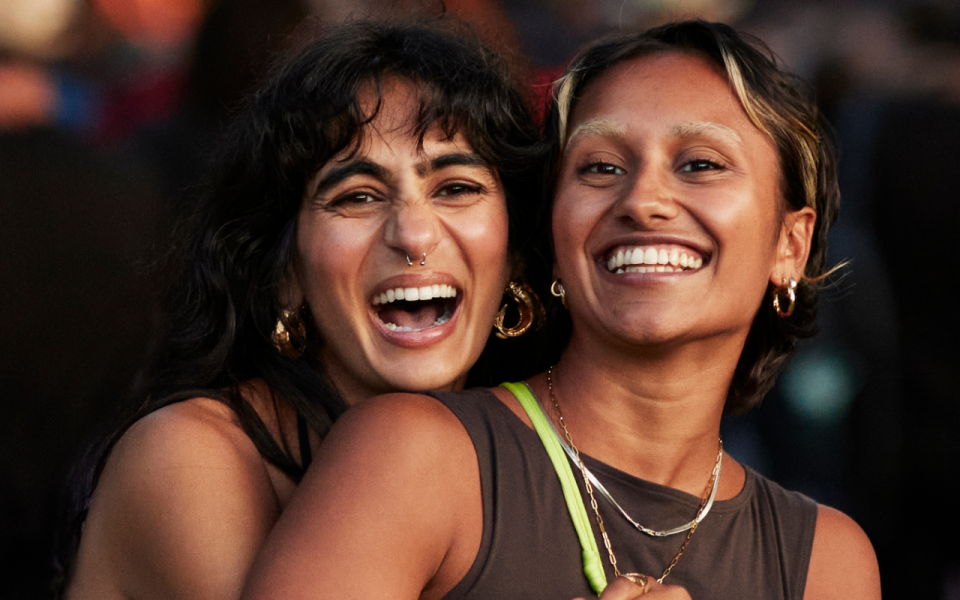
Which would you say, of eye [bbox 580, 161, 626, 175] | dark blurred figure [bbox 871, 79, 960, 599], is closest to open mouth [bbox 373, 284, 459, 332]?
eye [bbox 580, 161, 626, 175]

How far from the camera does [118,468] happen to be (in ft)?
6.34

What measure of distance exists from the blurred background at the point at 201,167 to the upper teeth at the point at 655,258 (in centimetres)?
154

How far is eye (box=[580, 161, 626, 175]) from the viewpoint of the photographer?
6.48 feet

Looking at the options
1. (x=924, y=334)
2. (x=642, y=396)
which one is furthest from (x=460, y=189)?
(x=924, y=334)

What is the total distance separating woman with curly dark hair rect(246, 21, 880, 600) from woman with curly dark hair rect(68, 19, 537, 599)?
199 mm

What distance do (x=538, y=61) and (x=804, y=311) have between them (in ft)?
7.63

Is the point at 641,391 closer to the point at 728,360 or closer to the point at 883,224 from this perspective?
the point at 728,360

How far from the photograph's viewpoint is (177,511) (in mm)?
1805

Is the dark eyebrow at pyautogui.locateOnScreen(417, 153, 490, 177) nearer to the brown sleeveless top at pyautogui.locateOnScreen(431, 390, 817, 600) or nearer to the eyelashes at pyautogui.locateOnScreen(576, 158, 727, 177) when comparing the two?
the eyelashes at pyautogui.locateOnScreen(576, 158, 727, 177)

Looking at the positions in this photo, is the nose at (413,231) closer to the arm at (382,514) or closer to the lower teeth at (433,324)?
the lower teeth at (433,324)

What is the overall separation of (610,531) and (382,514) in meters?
0.50

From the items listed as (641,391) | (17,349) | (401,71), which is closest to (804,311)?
(641,391)

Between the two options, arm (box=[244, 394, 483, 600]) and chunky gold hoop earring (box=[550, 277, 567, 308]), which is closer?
arm (box=[244, 394, 483, 600])

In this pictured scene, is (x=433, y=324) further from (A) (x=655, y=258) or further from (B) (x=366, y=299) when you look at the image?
(A) (x=655, y=258)
